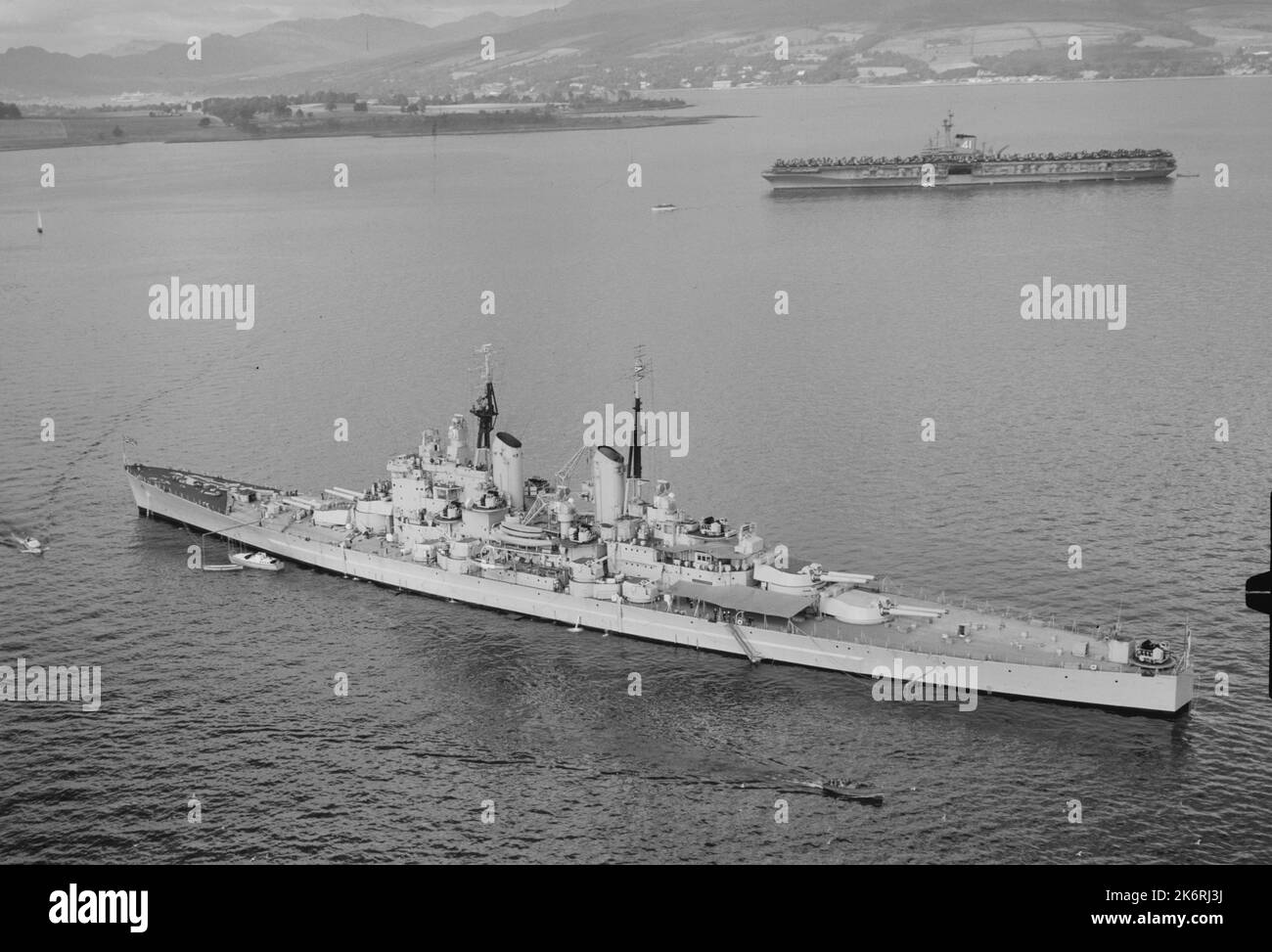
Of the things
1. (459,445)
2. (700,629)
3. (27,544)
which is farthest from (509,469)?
(27,544)

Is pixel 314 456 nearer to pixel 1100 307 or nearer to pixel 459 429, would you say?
pixel 459 429

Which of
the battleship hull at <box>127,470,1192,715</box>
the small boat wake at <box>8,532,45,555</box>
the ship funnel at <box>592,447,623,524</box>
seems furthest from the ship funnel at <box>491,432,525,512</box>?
the small boat wake at <box>8,532,45,555</box>

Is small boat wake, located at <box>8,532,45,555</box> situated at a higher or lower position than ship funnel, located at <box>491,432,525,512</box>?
lower

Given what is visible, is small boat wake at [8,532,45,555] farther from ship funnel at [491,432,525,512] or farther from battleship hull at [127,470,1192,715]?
ship funnel at [491,432,525,512]

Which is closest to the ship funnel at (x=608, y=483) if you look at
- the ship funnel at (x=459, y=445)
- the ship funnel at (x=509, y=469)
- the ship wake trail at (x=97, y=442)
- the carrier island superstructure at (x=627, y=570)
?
the carrier island superstructure at (x=627, y=570)

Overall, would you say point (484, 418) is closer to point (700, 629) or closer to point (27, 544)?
point (700, 629)

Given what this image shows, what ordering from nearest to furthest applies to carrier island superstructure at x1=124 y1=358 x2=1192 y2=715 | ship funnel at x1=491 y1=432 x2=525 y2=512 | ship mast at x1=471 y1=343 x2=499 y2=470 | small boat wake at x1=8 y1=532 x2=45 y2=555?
1. carrier island superstructure at x1=124 y1=358 x2=1192 y2=715
2. small boat wake at x1=8 y1=532 x2=45 y2=555
3. ship funnel at x1=491 y1=432 x2=525 y2=512
4. ship mast at x1=471 y1=343 x2=499 y2=470

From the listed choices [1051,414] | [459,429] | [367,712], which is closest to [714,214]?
[1051,414]
